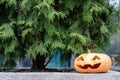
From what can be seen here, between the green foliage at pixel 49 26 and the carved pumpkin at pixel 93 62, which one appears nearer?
the carved pumpkin at pixel 93 62

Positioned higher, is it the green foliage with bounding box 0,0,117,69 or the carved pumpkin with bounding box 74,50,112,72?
the green foliage with bounding box 0,0,117,69

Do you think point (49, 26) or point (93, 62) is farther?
point (49, 26)

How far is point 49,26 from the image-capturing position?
5801 millimetres

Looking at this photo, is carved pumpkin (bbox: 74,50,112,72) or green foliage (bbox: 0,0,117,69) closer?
carved pumpkin (bbox: 74,50,112,72)

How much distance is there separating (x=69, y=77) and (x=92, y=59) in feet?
→ 1.81

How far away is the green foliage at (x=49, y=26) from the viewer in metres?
5.77

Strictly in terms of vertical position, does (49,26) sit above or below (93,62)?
above

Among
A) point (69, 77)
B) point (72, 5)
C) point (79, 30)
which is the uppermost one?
point (72, 5)

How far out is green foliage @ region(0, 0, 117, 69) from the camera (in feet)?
18.9

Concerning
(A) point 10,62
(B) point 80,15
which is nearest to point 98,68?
(B) point 80,15

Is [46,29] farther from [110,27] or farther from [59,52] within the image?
[110,27]

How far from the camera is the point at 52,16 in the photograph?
220 inches

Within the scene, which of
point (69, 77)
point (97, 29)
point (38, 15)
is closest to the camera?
point (69, 77)

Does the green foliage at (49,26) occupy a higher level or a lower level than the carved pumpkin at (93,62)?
higher
